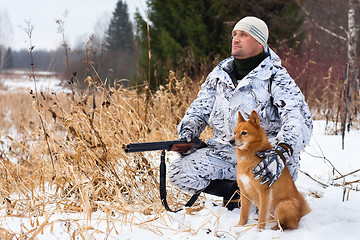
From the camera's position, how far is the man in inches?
93.2

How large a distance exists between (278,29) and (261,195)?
9649mm

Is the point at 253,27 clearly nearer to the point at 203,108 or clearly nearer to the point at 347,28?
the point at 203,108

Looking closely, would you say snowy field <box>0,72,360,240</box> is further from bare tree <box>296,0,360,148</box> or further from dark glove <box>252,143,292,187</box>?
bare tree <box>296,0,360,148</box>

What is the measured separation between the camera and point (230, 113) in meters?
2.56

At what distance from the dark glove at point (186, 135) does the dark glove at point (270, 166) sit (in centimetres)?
71

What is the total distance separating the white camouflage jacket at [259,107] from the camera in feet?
7.12

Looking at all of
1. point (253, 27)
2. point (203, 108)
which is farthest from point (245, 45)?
point (203, 108)

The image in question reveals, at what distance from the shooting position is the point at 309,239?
1.95m

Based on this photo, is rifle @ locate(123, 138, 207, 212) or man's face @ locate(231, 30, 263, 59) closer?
rifle @ locate(123, 138, 207, 212)

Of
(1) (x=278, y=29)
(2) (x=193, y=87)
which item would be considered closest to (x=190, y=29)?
(1) (x=278, y=29)

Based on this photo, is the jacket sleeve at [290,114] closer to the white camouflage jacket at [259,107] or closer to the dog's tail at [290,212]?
the white camouflage jacket at [259,107]

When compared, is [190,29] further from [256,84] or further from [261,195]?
[261,195]

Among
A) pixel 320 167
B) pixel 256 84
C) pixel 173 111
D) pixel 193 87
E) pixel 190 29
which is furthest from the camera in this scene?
pixel 190 29

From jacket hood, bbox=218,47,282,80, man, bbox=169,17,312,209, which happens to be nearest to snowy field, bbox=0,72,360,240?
man, bbox=169,17,312,209
